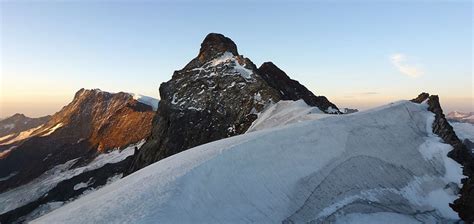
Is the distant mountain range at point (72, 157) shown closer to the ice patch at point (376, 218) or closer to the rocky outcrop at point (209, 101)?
the rocky outcrop at point (209, 101)

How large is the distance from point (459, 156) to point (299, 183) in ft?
38.4

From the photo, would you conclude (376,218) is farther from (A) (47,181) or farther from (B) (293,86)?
(A) (47,181)

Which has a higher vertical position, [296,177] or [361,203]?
[296,177]

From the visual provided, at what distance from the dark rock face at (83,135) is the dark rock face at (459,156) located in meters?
81.8

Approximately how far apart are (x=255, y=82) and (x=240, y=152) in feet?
104

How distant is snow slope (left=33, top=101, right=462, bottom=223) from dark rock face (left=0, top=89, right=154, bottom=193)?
84937 millimetres

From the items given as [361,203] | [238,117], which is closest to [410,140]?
[361,203]

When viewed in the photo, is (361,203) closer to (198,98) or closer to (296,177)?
(296,177)

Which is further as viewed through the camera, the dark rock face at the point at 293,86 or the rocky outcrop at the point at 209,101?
the dark rock face at the point at 293,86

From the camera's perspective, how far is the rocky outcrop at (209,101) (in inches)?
1898

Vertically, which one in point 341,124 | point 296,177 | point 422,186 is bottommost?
point 422,186

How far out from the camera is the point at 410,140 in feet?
83.9

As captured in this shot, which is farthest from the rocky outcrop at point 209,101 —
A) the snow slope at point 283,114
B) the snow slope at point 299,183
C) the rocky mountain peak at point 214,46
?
the snow slope at point 299,183

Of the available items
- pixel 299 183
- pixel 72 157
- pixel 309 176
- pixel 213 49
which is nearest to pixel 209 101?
pixel 213 49
